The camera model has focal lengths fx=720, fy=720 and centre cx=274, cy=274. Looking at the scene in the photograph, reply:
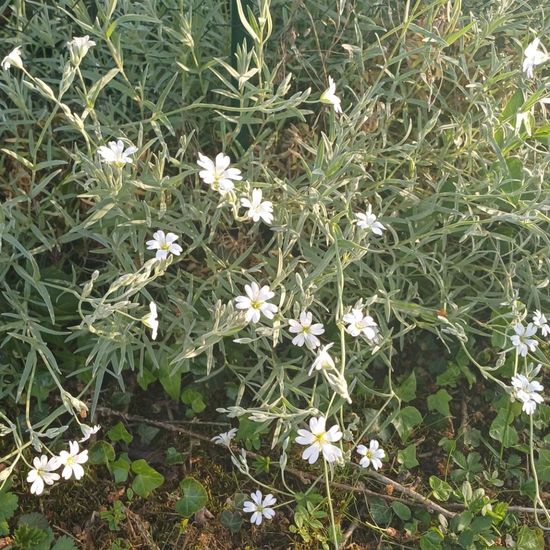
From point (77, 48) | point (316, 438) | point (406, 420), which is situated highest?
point (77, 48)

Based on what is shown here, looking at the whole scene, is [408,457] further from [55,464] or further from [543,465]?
[55,464]

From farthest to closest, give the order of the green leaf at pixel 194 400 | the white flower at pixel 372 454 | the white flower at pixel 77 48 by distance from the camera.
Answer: the green leaf at pixel 194 400, the white flower at pixel 372 454, the white flower at pixel 77 48

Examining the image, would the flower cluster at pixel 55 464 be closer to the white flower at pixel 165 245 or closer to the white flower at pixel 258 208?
the white flower at pixel 165 245

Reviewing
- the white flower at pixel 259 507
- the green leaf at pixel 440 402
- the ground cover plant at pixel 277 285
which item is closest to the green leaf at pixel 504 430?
the ground cover plant at pixel 277 285

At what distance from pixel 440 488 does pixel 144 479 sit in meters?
0.71

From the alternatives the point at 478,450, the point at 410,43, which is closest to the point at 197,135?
the point at 410,43

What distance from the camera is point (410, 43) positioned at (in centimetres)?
184

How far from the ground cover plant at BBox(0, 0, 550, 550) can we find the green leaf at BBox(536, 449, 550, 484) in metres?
0.01

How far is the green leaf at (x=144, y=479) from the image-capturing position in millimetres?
1665

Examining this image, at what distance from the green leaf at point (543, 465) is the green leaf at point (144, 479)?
3.08 ft

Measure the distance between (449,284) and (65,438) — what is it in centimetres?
100

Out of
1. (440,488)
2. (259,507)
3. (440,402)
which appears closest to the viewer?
(259,507)

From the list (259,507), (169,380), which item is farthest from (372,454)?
(169,380)

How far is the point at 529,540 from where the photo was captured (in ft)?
5.59
